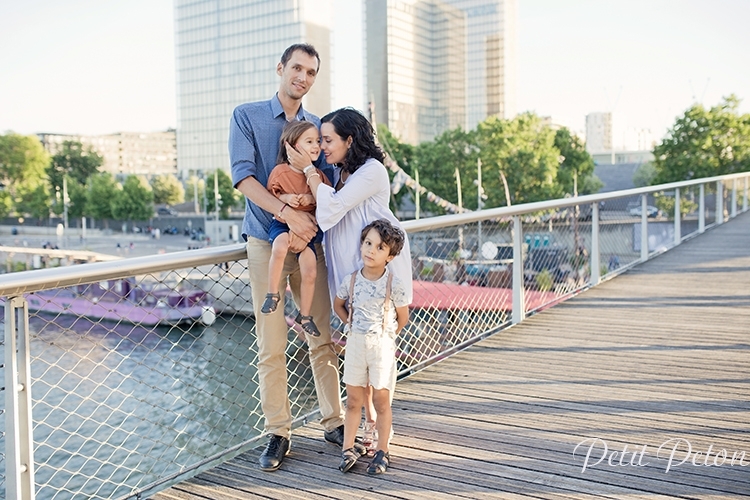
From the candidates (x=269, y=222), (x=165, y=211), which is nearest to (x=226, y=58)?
(x=165, y=211)

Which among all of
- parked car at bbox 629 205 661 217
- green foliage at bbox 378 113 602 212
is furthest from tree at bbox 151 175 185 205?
parked car at bbox 629 205 661 217

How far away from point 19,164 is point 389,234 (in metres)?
81.3

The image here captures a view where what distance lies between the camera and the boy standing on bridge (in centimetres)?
284

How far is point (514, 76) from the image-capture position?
328ft

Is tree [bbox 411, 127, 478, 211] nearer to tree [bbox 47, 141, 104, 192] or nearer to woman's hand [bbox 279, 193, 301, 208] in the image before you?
woman's hand [bbox 279, 193, 301, 208]

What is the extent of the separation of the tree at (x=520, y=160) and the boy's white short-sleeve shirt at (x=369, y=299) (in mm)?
40727

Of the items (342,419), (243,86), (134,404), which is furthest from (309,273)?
(243,86)

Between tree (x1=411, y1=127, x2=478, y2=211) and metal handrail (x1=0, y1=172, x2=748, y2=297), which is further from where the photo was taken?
tree (x1=411, y1=127, x2=478, y2=211)

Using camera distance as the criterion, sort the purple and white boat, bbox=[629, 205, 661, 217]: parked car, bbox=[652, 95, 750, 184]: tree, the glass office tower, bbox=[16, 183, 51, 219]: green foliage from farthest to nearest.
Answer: the glass office tower, bbox=[16, 183, 51, 219]: green foliage, bbox=[652, 95, 750, 184]: tree, bbox=[629, 205, 661, 217]: parked car, the purple and white boat

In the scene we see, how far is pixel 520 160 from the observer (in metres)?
42.8

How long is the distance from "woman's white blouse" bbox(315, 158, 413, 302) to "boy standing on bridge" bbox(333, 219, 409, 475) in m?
0.07

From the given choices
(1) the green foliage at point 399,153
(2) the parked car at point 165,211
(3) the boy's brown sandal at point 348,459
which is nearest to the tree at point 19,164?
(2) the parked car at point 165,211

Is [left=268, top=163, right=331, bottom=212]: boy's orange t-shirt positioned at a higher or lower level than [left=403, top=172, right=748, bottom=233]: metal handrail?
higher

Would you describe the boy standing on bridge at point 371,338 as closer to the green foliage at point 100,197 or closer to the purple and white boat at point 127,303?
the purple and white boat at point 127,303
